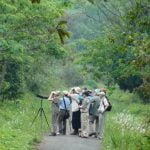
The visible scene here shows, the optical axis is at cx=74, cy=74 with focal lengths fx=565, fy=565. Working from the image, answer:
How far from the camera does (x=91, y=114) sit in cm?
2162

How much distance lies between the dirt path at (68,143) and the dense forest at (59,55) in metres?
0.41

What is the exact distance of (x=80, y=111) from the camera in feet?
70.4

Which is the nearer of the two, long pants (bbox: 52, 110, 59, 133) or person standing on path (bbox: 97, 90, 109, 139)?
person standing on path (bbox: 97, 90, 109, 139)

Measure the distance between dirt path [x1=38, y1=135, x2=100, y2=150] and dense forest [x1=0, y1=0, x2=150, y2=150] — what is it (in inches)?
16.2

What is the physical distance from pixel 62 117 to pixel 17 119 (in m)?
2.72

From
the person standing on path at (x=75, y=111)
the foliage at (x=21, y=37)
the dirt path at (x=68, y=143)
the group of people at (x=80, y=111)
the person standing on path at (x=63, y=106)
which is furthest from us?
the foliage at (x=21, y=37)

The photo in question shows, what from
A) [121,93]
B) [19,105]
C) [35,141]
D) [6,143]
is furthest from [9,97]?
[121,93]

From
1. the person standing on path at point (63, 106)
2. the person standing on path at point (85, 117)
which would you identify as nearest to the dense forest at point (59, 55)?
the person standing on path at point (85, 117)

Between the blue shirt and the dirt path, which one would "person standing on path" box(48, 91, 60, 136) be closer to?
the blue shirt

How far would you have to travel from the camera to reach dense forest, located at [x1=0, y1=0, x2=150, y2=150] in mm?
14758

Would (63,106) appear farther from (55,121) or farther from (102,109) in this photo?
(102,109)

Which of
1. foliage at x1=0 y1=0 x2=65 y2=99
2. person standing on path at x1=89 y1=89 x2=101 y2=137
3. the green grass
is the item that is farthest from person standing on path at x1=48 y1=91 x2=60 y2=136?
foliage at x1=0 y1=0 x2=65 y2=99

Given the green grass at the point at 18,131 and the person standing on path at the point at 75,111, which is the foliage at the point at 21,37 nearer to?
the person standing on path at the point at 75,111

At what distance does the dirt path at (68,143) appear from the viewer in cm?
1730
